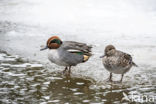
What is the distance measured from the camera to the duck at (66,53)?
6.92 metres

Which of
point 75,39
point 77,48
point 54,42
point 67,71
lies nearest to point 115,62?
point 77,48

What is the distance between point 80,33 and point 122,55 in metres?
3.02

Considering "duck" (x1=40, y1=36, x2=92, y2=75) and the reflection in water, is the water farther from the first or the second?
"duck" (x1=40, y1=36, x2=92, y2=75)

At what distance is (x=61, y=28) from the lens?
32.0 ft

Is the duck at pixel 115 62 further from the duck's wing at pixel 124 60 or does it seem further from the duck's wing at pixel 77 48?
the duck's wing at pixel 77 48

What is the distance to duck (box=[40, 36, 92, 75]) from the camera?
6922mm

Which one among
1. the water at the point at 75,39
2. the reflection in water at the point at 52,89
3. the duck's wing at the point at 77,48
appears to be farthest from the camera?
the duck's wing at the point at 77,48

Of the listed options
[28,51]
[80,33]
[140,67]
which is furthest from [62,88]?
[80,33]

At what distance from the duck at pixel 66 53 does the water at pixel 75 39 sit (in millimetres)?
203

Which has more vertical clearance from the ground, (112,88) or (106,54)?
(106,54)

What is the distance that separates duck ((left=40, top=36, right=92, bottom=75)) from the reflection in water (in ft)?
0.95

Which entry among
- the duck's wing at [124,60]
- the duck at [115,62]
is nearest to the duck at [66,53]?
the duck at [115,62]

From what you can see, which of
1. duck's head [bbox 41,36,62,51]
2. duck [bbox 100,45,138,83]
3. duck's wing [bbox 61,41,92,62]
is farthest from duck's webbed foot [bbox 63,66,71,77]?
duck [bbox 100,45,138,83]

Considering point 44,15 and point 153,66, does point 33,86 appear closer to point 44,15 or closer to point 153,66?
point 153,66
